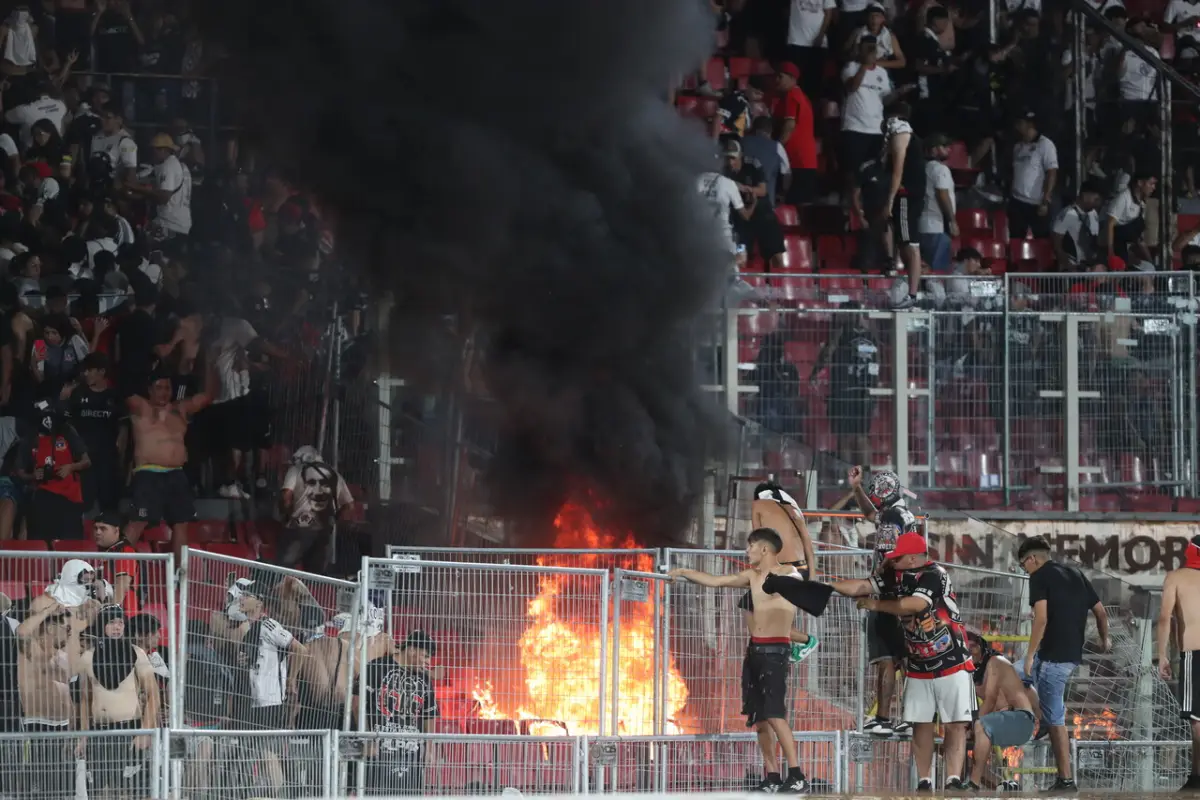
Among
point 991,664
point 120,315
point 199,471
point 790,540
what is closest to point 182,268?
point 120,315

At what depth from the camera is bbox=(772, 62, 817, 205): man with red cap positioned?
17656mm

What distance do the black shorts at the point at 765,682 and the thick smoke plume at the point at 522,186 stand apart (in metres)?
5.47

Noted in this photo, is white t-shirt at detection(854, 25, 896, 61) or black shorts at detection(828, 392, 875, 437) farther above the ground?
white t-shirt at detection(854, 25, 896, 61)

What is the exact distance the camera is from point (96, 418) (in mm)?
14469

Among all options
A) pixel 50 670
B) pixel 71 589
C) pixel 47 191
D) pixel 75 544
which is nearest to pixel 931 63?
pixel 47 191

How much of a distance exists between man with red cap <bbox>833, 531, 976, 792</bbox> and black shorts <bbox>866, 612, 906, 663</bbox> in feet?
0.78

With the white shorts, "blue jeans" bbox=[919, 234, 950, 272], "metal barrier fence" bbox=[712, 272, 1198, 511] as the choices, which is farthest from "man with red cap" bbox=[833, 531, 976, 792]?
"blue jeans" bbox=[919, 234, 950, 272]

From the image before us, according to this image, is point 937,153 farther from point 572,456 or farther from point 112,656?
point 112,656

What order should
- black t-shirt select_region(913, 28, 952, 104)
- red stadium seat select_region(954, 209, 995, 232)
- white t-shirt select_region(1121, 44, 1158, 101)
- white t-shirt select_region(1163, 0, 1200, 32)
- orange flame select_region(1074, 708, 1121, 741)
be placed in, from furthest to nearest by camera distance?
white t-shirt select_region(1163, 0, 1200, 32) < white t-shirt select_region(1121, 44, 1158, 101) < black t-shirt select_region(913, 28, 952, 104) < red stadium seat select_region(954, 209, 995, 232) < orange flame select_region(1074, 708, 1121, 741)

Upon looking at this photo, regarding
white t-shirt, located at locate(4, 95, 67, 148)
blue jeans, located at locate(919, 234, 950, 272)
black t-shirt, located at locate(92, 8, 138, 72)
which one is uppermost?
black t-shirt, located at locate(92, 8, 138, 72)

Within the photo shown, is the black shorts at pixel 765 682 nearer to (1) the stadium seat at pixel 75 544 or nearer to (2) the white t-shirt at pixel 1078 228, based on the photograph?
(1) the stadium seat at pixel 75 544

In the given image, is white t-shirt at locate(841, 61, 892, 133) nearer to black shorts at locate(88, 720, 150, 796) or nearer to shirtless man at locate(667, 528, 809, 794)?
shirtless man at locate(667, 528, 809, 794)

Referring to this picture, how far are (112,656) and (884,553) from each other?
4036 mm

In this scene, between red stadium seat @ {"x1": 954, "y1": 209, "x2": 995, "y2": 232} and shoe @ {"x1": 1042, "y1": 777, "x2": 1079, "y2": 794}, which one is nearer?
shoe @ {"x1": 1042, "y1": 777, "x2": 1079, "y2": 794}
